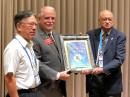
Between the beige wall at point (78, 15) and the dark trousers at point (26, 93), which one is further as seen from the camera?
the beige wall at point (78, 15)

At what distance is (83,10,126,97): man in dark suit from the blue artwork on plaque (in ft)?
0.73

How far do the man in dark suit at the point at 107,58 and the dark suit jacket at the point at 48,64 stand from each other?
550 millimetres

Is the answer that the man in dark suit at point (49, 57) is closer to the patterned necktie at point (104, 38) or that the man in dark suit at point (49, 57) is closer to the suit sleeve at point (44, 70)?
the suit sleeve at point (44, 70)

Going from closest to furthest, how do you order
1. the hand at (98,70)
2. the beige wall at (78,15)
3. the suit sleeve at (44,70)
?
the suit sleeve at (44,70), the hand at (98,70), the beige wall at (78,15)

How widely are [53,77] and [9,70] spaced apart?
0.62m

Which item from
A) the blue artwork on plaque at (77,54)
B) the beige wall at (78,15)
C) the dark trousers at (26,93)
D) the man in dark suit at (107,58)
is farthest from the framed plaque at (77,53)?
the beige wall at (78,15)

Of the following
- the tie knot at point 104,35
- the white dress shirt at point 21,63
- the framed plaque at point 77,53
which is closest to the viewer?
the white dress shirt at point 21,63

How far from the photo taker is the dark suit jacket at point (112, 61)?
143 inches

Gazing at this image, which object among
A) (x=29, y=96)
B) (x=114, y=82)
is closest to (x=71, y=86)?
(x=114, y=82)

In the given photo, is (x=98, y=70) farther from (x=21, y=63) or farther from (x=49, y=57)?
(x=21, y=63)

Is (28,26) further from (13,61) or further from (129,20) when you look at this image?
(129,20)

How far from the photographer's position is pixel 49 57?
317 centimetres

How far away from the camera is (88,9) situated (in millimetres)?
4527

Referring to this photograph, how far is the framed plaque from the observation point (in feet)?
10.9
